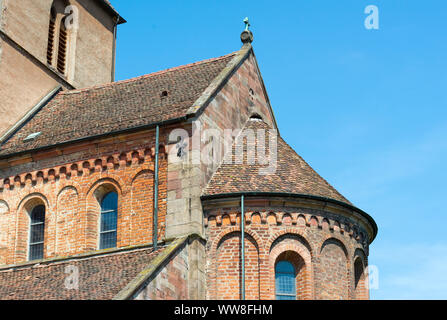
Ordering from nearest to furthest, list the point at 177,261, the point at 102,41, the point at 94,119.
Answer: the point at 177,261 < the point at 94,119 < the point at 102,41

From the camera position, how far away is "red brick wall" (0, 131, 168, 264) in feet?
85.1

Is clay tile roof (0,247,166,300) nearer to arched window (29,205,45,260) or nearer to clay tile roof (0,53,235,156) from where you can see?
arched window (29,205,45,260)

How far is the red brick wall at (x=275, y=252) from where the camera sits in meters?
24.6

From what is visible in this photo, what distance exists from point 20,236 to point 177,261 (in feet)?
23.1

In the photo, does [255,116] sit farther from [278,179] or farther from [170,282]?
[170,282]

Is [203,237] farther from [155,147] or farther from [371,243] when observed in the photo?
[371,243]

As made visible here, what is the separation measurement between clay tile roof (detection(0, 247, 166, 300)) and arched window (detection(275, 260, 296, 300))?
3.98 metres

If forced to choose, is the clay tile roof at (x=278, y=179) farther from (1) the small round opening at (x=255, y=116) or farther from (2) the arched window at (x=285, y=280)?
(2) the arched window at (x=285, y=280)

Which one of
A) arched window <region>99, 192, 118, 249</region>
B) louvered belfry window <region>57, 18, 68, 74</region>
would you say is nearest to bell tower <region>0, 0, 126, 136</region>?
louvered belfry window <region>57, 18, 68, 74</region>

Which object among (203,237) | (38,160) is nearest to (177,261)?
(203,237)

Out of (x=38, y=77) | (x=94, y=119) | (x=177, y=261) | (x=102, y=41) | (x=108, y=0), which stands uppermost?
(x=108, y=0)

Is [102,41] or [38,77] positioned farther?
[102,41]

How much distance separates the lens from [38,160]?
28.2 m

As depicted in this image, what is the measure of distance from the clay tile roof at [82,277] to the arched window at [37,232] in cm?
94
